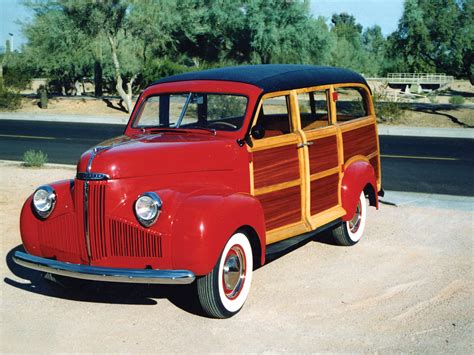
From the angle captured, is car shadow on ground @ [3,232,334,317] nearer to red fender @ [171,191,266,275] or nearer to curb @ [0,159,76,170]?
red fender @ [171,191,266,275]

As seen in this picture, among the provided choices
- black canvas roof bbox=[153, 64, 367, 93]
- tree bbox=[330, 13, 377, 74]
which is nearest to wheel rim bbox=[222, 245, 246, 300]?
black canvas roof bbox=[153, 64, 367, 93]

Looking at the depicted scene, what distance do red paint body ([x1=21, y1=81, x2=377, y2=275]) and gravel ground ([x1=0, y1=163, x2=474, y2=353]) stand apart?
0.51m

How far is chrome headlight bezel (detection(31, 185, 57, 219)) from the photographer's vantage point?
5.46 metres

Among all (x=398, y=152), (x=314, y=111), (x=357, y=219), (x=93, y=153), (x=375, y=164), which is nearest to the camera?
(x=93, y=153)

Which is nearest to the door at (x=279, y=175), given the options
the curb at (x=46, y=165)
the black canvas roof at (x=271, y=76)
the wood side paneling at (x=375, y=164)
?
the black canvas roof at (x=271, y=76)

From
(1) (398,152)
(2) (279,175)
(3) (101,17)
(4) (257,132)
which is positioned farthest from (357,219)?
(3) (101,17)

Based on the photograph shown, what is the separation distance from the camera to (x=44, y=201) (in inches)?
217

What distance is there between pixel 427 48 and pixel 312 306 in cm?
2542

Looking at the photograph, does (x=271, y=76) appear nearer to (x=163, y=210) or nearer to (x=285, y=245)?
(x=285, y=245)

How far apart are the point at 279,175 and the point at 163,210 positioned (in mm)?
1627

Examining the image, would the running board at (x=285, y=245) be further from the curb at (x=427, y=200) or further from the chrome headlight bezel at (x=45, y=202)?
the curb at (x=427, y=200)

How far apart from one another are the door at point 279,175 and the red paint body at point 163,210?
197 millimetres

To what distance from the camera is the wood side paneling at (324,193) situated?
6836mm

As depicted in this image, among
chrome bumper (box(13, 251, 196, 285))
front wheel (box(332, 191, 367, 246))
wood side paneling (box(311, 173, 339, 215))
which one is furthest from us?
front wheel (box(332, 191, 367, 246))
